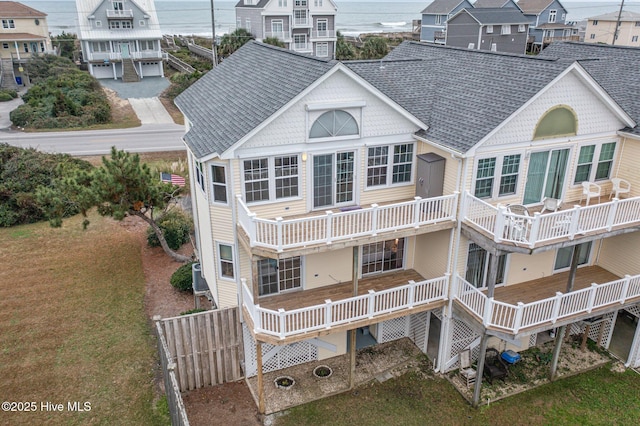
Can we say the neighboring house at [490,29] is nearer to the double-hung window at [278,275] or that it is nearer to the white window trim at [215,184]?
the double-hung window at [278,275]

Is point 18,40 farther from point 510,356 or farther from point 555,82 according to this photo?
point 510,356

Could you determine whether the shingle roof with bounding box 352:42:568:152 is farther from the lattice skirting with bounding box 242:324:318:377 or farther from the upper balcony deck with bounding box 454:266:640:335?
the lattice skirting with bounding box 242:324:318:377

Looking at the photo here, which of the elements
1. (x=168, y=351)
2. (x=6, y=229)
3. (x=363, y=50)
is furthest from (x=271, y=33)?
(x=168, y=351)

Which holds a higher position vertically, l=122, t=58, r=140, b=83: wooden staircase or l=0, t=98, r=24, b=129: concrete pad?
l=122, t=58, r=140, b=83: wooden staircase

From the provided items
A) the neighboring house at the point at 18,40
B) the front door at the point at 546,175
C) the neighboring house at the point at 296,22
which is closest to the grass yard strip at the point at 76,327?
the front door at the point at 546,175

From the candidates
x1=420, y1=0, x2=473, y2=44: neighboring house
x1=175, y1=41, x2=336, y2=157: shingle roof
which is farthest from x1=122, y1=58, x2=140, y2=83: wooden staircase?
x1=420, y1=0, x2=473, y2=44: neighboring house
